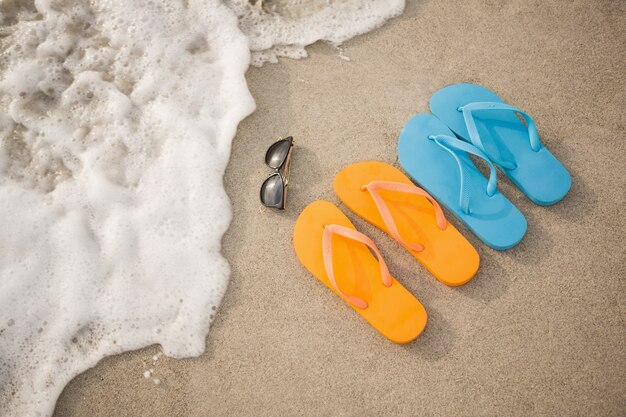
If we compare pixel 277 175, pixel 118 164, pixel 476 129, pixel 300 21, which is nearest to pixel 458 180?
pixel 476 129

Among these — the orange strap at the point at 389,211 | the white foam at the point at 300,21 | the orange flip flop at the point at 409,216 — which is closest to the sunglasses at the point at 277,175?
the orange flip flop at the point at 409,216

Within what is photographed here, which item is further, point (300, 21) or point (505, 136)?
point (300, 21)

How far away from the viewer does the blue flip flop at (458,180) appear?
175cm

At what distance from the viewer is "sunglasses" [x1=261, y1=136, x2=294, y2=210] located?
5.85ft

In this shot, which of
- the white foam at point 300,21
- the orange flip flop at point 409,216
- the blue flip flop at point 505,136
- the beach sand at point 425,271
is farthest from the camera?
the white foam at point 300,21

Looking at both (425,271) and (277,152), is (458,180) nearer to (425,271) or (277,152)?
(425,271)

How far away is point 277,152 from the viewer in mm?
1849

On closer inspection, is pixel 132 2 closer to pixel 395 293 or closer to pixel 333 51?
pixel 333 51

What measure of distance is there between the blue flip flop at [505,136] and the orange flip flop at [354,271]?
0.65 m

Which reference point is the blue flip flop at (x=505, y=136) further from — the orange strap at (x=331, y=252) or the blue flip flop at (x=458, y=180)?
the orange strap at (x=331, y=252)

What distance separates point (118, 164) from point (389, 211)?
1.16 meters

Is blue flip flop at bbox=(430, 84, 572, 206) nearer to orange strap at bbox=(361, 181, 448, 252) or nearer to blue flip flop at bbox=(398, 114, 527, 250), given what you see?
blue flip flop at bbox=(398, 114, 527, 250)

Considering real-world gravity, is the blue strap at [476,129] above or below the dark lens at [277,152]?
above

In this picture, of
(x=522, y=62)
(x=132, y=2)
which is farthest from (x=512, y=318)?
(x=132, y=2)
